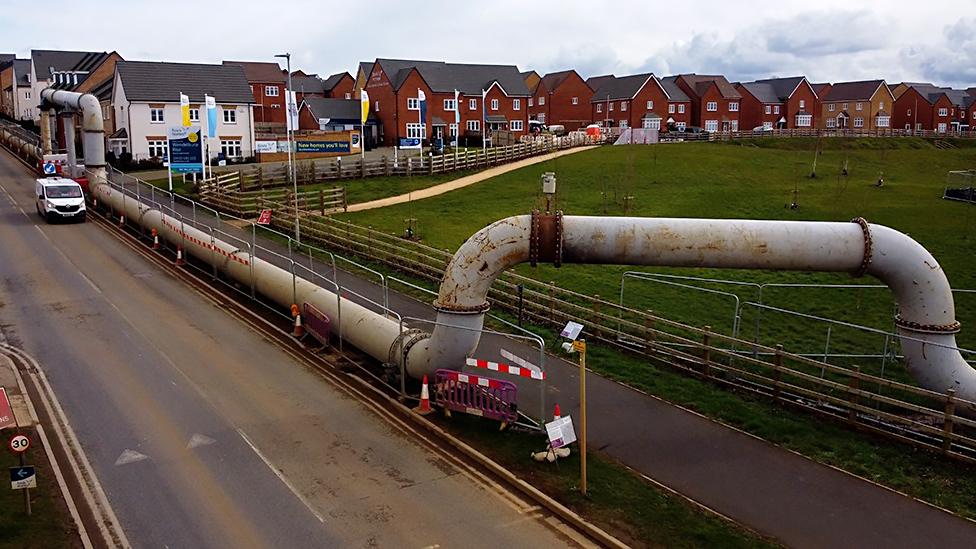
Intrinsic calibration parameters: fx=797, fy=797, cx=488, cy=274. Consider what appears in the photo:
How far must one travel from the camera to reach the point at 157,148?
2451 inches

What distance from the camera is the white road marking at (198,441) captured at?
51.3 ft

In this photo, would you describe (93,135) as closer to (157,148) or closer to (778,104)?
(157,148)

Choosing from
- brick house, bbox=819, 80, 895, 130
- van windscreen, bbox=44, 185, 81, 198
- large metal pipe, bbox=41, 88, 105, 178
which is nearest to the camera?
van windscreen, bbox=44, 185, 81, 198

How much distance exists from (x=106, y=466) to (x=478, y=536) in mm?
7228

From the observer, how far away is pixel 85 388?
60.6ft

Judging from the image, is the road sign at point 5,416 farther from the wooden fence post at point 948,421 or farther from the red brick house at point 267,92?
the red brick house at point 267,92

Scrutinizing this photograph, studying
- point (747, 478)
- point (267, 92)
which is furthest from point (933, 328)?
point (267, 92)

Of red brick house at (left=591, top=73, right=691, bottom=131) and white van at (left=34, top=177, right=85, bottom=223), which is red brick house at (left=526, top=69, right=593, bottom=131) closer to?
red brick house at (left=591, top=73, right=691, bottom=131)

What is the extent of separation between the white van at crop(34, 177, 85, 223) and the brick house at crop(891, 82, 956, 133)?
11352 centimetres

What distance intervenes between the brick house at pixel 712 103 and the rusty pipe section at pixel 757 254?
92.9 m

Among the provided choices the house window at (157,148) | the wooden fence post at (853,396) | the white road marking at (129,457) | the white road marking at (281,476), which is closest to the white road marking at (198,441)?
the white road marking at (281,476)

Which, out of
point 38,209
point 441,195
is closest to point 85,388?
point 38,209

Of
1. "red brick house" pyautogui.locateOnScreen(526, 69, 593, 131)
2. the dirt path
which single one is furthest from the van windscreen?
"red brick house" pyautogui.locateOnScreen(526, 69, 593, 131)

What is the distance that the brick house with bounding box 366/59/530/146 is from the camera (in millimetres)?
82938
